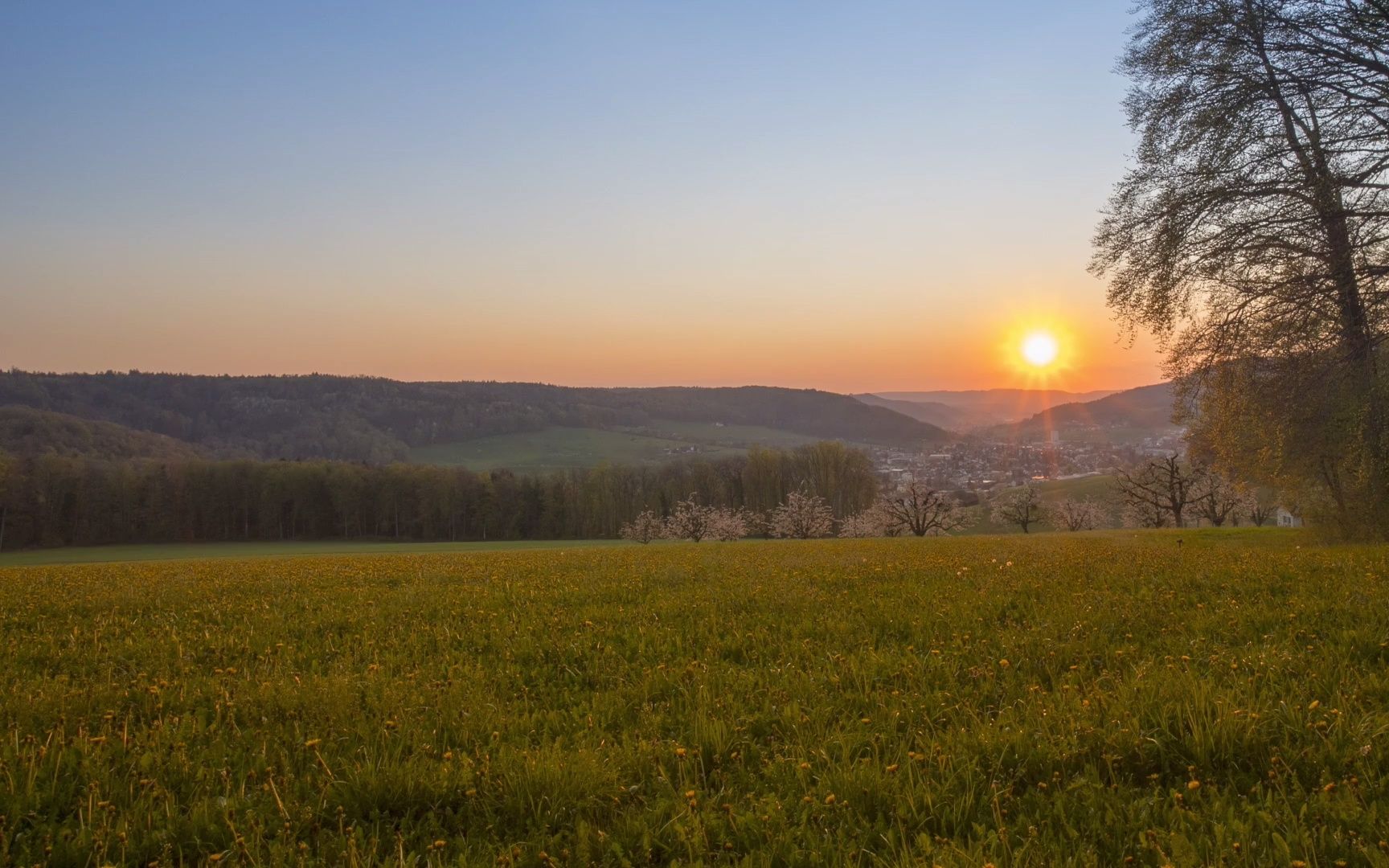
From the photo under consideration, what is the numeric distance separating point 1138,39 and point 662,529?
60977mm

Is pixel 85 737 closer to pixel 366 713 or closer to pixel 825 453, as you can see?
pixel 366 713

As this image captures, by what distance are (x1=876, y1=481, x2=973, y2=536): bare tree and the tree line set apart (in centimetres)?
2236

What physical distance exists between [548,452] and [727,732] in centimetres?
18316

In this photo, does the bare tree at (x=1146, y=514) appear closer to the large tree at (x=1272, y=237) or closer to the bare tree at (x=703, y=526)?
the bare tree at (x=703, y=526)

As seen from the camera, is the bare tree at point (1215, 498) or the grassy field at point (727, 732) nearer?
the grassy field at point (727, 732)

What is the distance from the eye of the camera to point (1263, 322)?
56.3 ft

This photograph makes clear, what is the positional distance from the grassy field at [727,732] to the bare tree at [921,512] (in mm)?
59612

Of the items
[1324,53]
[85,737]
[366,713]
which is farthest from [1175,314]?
[85,737]

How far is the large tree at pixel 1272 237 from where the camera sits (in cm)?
1606

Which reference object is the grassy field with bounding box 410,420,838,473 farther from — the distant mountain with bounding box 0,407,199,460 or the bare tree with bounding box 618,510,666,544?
the bare tree with bounding box 618,510,666,544

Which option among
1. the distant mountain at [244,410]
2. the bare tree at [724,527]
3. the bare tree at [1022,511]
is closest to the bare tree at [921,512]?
the bare tree at [1022,511]

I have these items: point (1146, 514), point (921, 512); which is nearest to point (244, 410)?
point (921, 512)

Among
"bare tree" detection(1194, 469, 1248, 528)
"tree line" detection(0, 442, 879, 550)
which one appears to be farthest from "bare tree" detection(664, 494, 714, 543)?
"bare tree" detection(1194, 469, 1248, 528)

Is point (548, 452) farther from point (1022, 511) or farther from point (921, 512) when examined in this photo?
point (1022, 511)
